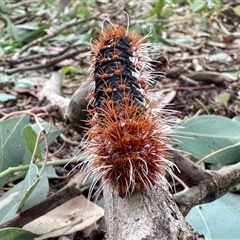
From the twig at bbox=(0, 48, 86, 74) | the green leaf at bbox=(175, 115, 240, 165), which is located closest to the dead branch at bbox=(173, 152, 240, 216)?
the green leaf at bbox=(175, 115, 240, 165)

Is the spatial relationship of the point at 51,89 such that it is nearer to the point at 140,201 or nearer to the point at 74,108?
the point at 74,108

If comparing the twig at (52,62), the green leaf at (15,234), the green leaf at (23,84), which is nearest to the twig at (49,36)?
the twig at (52,62)

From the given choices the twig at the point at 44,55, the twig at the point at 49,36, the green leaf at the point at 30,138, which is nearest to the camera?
the green leaf at the point at 30,138

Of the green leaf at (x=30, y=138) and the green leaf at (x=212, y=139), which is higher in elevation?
the green leaf at (x=30, y=138)

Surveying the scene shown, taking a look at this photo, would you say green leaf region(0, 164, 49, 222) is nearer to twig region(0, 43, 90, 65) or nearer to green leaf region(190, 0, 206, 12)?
twig region(0, 43, 90, 65)

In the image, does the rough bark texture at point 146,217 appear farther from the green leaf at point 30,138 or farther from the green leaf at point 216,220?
the green leaf at point 30,138

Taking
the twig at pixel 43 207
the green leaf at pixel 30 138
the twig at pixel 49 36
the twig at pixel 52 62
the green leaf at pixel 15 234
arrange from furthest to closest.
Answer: the twig at pixel 49 36 < the twig at pixel 52 62 < the green leaf at pixel 30 138 < the twig at pixel 43 207 < the green leaf at pixel 15 234

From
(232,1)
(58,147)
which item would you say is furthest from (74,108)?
(232,1)
